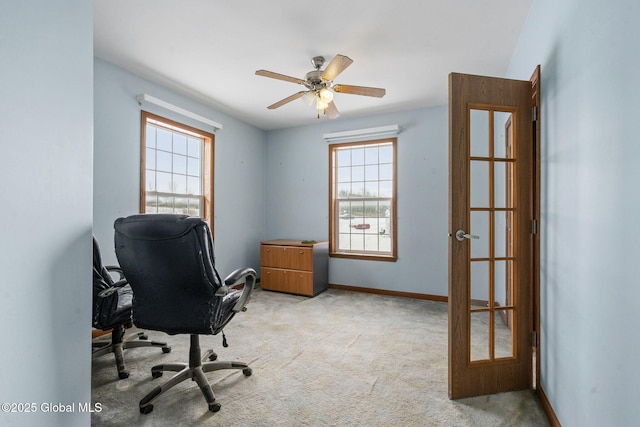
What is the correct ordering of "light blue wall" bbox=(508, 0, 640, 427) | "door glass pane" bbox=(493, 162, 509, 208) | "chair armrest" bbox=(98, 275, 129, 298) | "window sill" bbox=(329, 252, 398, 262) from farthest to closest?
"window sill" bbox=(329, 252, 398, 262) → "door glass pane" bbox=(493, 162, 509, 208) → "chair armrest" bbox=(98, 275, 129, 298) → "light blue wall" bbox=(508, 0, 640, 427)

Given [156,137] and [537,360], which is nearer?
[537,360]

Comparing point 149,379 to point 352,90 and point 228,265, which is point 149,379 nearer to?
point 228,265

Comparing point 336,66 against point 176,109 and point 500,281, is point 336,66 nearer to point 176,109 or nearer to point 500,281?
point 176,109

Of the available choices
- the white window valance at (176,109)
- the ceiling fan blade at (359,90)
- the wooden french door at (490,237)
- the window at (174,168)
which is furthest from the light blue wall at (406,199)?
the wooden french door at (490,237)

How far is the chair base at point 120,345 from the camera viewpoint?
221 cm

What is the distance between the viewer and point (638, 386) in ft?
3.16

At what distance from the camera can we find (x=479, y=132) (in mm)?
3850

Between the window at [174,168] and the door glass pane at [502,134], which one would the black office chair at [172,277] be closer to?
the window at [174,168]

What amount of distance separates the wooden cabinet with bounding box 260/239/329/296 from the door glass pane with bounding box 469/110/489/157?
8.14ft

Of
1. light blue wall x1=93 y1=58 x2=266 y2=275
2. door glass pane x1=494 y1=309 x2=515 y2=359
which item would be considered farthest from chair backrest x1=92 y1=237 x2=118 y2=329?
door glass pane x1=494 y1=309 x2=515 y2=359

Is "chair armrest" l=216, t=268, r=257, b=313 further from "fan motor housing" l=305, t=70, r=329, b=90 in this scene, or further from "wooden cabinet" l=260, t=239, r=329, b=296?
"wooden cabinet" l=260, t=239, r=329, b=296

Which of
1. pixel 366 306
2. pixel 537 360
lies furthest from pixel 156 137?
pixel 537 360

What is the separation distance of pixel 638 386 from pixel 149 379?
259 cm

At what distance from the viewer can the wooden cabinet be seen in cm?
441
